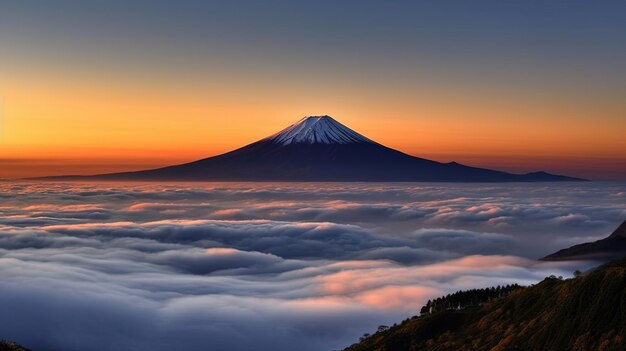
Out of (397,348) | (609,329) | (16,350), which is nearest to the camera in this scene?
(609,329)

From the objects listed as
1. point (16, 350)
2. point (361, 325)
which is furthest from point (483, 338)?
point (361, 325)

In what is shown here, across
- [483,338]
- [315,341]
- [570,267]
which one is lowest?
[315,341]

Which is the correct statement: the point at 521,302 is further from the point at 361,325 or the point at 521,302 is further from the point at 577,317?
the point at 361,325

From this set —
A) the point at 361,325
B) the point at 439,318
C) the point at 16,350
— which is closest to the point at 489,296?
the point at 439,318

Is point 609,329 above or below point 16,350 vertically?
above

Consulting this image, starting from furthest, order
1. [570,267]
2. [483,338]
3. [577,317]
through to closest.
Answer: [570,267] → [483,338] → [577,317]

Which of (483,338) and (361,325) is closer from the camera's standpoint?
(483,338)
